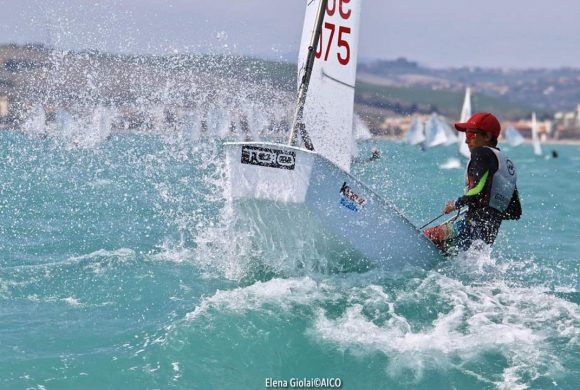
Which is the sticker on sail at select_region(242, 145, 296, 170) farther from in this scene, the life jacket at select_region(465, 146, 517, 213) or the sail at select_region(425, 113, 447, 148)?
the sail at select_region(425, 113, 447, 148)

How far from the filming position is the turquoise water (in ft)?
17.3

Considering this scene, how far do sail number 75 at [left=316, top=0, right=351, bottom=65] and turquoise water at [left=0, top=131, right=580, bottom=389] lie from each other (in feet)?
6.69

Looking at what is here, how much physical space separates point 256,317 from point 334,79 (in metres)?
3.32

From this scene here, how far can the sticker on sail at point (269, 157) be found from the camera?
6.49 metres

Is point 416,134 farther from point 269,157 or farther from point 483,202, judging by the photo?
point 269,157

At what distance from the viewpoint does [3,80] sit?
24016mm

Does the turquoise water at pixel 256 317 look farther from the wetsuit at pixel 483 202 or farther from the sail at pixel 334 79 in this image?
the sail at pixel 334 79

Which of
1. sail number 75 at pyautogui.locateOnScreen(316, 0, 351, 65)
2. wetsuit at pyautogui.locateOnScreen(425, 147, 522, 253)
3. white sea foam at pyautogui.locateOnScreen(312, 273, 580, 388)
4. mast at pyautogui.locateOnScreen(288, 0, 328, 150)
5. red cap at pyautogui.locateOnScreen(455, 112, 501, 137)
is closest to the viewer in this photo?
white sea foam at pyautogui.locateOnScreen(312, 273, 580, 388)

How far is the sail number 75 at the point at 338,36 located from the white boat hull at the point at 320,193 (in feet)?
7.29

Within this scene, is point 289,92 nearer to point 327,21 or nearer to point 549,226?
point 327,21

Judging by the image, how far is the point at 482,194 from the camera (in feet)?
23.3

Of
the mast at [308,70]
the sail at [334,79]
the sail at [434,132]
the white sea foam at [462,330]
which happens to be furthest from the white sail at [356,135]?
the sail at [434,132]

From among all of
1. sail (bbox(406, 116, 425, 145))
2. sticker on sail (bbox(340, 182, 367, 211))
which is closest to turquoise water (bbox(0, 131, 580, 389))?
sticker on sail (bbox(340, 182, 367, 211))

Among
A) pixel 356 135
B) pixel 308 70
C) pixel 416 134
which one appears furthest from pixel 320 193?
pixel 416 134
